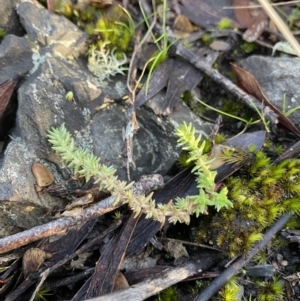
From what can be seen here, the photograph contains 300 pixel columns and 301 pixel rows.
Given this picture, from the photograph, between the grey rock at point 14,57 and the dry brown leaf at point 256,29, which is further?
the dry brown leaf at point 256,29

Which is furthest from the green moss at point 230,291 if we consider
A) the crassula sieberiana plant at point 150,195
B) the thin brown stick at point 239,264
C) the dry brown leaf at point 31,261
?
the dry brown leaf at point 31,261

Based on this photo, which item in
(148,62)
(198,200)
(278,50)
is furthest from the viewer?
(278,50)

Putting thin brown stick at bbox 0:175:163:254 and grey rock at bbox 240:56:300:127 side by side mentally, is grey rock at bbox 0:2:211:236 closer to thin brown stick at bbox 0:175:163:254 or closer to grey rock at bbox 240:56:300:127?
thin brown stick at bbox 0:175:163:254

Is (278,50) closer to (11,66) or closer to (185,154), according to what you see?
(185,154)

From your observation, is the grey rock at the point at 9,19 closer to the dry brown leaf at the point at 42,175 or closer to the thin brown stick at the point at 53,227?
the dry brown leaf at the point at 42,175

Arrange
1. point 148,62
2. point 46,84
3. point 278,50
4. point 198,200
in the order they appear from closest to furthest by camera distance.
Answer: point 198,200
point 46,84
point 148,62
point 278,50

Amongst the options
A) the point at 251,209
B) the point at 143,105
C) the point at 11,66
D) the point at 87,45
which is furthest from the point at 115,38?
the point at 251,209
